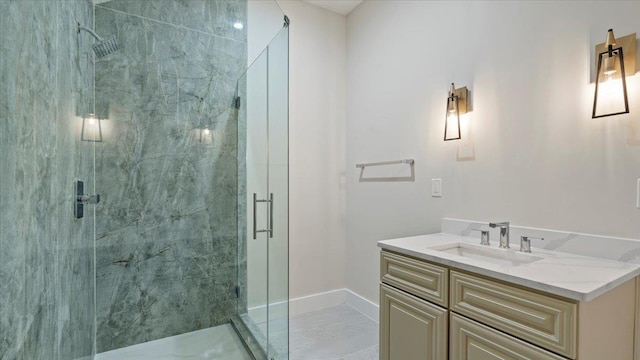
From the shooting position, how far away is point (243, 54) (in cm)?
244

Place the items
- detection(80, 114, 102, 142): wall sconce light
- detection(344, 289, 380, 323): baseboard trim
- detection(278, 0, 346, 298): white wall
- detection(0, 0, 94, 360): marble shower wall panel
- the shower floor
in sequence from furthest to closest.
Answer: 1. detection(278, 0, 346, 298): white wall
2. detection(344, 289, 380, 323): baseboard trim
3. the shower floor
4. detection(80, 114, 102, 142): wall sconce light
5. detection(0, 0, 94, 360): marble shower wall panel

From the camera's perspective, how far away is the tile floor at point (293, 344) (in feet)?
6.62

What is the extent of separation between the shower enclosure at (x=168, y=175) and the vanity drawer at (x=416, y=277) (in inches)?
28.7

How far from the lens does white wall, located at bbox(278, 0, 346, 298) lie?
2779 millimetres

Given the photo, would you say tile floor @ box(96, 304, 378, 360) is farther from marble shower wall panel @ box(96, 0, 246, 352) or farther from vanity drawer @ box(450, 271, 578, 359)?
vanity drawer @ box(450, 271, 578, 359)

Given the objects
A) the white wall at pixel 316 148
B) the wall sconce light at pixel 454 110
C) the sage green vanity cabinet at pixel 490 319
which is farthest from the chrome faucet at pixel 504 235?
the white wall at pixel 316 148

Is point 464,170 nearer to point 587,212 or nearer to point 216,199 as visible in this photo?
point 587,212

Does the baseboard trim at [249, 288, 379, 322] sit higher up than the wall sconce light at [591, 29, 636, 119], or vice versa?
the wall sconce light at [591, 29, 636, 119]

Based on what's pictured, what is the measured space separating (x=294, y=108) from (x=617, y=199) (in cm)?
220

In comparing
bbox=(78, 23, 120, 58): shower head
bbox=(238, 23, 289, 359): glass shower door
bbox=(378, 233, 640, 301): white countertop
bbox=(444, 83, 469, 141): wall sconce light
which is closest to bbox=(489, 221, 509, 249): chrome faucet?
bbox=(378, 233, 640, 301): white countertop

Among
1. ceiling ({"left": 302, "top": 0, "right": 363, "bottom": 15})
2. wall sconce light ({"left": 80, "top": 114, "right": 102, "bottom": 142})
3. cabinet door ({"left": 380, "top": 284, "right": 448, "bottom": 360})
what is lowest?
cabinet door ({"left": 380, "top": 284, "right": 448, "bottom": 360})

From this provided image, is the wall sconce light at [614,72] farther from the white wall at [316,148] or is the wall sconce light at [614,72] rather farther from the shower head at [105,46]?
the shower head at [105,46]

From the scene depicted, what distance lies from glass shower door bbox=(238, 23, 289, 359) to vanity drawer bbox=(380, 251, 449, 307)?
71cm

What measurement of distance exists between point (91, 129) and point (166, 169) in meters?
0.49
